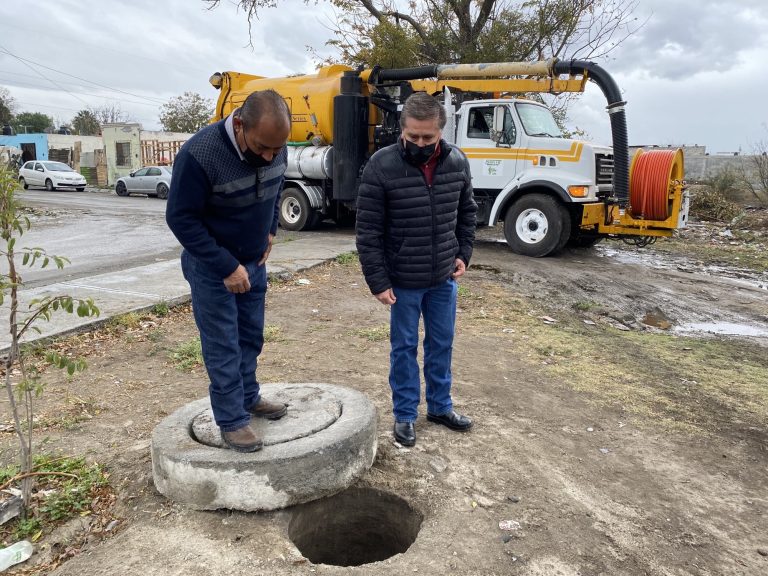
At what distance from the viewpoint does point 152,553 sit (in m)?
2.48

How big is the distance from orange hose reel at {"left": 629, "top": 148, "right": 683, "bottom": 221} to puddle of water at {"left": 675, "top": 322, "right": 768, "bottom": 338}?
2.90m

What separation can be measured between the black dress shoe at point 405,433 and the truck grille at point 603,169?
7.44 m

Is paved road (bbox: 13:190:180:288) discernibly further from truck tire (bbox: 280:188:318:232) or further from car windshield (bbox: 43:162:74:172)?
car windshield (bbox: 43:162:74:172)

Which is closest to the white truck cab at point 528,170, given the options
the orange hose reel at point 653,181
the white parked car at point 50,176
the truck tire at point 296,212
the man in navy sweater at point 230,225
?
the orange hose reel at point 653,181

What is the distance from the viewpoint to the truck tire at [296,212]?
12.6m

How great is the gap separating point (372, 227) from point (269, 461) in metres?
1.32

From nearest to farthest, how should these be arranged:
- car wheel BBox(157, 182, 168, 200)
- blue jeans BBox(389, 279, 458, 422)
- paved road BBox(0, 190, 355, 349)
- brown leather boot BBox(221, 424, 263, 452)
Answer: brown leather boot BBox(221, 424, 263, 452), blue jeans BBox(389, 279, 458, 422), paved road BBox(0, 190, 355, 349), car wheel BBox(157, 182, 168, 200)

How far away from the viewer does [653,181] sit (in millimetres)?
9438

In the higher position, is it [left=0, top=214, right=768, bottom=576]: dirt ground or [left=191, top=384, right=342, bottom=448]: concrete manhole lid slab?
[left=191, top=384, right=342, bottom=448]: concrete manhole lid slab

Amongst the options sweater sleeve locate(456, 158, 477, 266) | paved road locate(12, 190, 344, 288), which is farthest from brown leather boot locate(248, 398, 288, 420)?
paved road locate(12, 190, 344, 288)

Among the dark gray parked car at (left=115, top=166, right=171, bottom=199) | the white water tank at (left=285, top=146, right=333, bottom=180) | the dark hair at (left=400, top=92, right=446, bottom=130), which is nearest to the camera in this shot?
the dark hair at (left=400, top=92, right=446, bottom=130)

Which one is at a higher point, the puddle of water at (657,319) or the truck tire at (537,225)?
the truck tire at (537,225)

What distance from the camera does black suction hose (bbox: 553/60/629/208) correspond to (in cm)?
925

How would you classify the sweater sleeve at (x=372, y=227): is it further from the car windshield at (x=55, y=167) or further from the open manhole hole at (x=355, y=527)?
the car windshield at (x=55, y=167)
